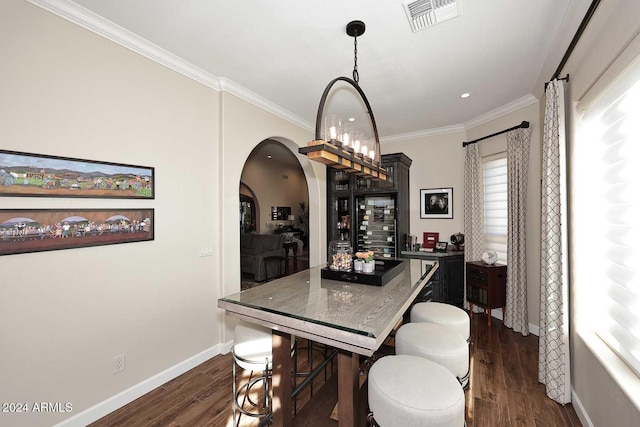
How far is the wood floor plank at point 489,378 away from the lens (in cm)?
219

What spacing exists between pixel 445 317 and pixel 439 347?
484mm

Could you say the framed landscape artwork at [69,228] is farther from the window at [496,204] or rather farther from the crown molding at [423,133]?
the window at [496,204]

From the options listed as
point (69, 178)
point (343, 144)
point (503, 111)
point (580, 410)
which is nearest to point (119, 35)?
point (69, 178)

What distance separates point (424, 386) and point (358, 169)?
4.91 ft

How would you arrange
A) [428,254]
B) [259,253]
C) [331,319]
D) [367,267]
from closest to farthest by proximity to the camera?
1. [331,319]
2. [367,267]
3. [428,254]
4. [259,253]

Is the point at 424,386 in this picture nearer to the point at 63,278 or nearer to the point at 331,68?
the point at 63,278

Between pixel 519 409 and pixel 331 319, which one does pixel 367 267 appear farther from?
pixel 519 409

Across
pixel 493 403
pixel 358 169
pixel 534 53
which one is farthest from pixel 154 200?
pixel 534 53

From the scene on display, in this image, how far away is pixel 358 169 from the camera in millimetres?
2172

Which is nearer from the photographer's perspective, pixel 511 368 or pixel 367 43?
pixel 367 43

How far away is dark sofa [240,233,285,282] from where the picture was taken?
5.84 m

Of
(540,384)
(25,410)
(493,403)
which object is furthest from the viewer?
(540,384)

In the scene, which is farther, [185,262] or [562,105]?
[185,262]

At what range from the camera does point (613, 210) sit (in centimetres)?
172
